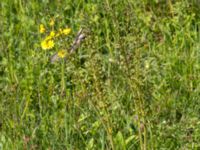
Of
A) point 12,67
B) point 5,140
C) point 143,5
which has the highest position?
point 143,5

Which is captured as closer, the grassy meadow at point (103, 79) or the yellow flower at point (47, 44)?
the grassy meadow at point (103, 79)

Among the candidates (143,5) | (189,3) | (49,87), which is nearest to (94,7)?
(143,5)

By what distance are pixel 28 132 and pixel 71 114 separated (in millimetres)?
236

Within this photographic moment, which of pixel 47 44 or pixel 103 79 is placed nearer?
pixel 103 79

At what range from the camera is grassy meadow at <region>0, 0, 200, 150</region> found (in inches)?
90.4

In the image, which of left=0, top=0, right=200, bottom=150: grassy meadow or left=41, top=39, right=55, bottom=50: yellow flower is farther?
left=41, top=39, right=55, bottom=50: yellow flower

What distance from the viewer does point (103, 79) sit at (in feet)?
10.3

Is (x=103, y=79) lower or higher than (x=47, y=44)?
lower

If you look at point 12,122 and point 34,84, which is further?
point 34,84

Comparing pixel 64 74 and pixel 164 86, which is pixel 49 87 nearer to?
pixel 64 74

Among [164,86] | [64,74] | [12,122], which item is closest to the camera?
[12,122]

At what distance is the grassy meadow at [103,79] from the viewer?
90.4 inches

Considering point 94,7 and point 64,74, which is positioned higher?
point 94,7

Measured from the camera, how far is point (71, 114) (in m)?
2.94
